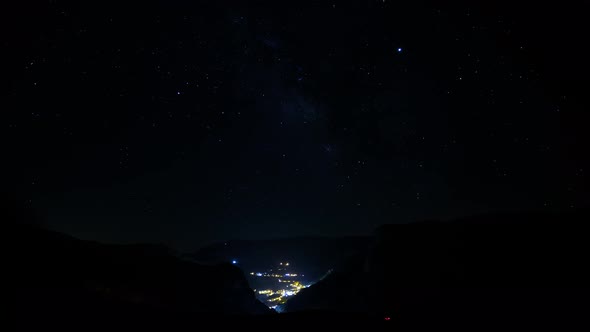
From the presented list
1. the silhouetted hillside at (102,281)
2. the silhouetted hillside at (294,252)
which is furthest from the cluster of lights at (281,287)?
the silhouetted hillside at (102,281)

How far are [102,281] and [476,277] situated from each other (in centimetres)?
2326

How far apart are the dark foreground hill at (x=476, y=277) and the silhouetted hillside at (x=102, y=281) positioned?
7830 mm

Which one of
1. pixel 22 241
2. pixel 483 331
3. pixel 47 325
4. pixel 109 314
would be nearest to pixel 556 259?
pixel 483 331

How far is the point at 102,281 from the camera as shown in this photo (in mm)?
17062

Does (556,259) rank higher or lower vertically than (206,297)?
higher

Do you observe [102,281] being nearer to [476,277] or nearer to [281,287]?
[476,277]

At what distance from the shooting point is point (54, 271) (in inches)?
539

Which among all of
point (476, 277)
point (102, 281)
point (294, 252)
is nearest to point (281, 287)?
point (294, 252)

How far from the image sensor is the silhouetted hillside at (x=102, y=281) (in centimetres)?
695

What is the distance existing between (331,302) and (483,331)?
31620 millimetres

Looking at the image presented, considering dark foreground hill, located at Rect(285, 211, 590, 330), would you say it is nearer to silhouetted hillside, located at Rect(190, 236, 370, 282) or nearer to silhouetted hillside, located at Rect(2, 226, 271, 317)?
silhouetted hillside, located at Rect(2, 226, 271, 317)

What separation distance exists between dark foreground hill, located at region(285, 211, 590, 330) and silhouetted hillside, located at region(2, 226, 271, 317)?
783 centimetres

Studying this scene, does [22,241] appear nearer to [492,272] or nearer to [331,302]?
[492,272]

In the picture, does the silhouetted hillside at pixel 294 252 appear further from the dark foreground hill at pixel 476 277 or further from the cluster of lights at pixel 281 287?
the dark foreground hill at pixel 476 277
